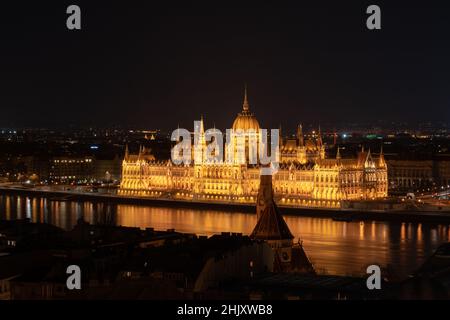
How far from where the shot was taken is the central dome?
2153 inches

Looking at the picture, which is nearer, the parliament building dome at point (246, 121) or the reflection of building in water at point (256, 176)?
the reflection of building in water at point (256, 176)

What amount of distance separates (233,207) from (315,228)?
33.0ft

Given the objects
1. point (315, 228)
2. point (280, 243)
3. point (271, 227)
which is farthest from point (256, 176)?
point (280, 243)

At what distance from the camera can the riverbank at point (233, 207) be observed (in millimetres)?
41406

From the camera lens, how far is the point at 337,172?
47.9m

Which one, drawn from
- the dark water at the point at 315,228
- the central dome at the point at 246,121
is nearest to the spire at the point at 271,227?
the dark water at the point at 315,228

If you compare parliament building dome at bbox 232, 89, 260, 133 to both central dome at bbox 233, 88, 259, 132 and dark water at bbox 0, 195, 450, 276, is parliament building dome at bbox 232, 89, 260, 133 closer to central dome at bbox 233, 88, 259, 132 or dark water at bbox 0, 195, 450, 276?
central dome at bbox 233, 88, 259, 132

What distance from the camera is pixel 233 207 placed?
47.1m

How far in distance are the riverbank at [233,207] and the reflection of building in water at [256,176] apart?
1426 millimetres

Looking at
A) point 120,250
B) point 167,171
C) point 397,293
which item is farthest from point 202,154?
point 397,293

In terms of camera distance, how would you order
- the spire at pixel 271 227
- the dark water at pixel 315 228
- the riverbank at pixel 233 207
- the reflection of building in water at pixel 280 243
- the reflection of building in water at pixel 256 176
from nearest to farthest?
the reflection of building in water at pixel 280 243
the spire at pixel 271 227
the dark water at pixel 315 228
the riverbank at pixel 233 207
the reflection of building in water at pixel 256 176

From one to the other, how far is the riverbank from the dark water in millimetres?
1116

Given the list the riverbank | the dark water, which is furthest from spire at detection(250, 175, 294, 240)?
the riverbank

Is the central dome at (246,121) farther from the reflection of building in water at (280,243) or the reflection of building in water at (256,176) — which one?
the reflection of building in water at (280,243)
